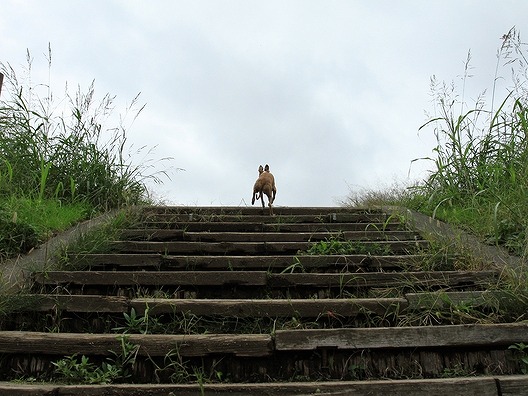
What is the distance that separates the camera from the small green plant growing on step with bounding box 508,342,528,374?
2.06 metres

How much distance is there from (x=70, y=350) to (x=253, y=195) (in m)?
2.84

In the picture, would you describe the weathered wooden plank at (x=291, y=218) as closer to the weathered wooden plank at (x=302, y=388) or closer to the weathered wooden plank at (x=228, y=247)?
the weathered wooden plank at (x=228, y=247)

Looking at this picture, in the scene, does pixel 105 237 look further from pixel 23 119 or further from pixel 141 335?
pixel 23 119

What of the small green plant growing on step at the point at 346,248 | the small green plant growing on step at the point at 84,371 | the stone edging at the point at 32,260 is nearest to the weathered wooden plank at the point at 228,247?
the small green plant growing on step at the point at 346,248

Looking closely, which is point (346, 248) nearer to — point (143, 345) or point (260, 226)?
point (260, 226)

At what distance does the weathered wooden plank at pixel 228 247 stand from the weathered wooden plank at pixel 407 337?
1.33 metres

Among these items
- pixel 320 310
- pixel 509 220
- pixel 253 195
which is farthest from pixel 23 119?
pixel 509 220

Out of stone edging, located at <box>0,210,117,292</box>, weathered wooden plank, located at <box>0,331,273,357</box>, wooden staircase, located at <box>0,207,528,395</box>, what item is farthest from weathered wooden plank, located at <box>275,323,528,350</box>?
stone edging, located at <box>0,210,117,292</box>

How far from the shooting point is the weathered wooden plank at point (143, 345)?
2.14 m

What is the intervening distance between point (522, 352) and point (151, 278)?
1993 millimetres

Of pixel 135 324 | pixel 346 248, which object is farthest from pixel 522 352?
pixel 135 324

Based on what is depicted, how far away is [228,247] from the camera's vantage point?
3.67m

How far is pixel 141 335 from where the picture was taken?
2.22 m

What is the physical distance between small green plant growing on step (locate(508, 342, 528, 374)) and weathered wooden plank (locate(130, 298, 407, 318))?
21.1 inches
